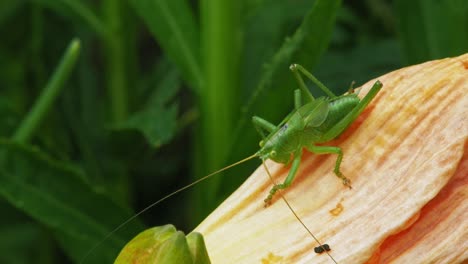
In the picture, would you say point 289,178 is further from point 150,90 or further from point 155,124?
point 150,90

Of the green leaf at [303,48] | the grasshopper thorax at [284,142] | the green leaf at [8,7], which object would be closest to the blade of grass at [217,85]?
the green leaf at [303,48]

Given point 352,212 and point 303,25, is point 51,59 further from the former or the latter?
point 352,212

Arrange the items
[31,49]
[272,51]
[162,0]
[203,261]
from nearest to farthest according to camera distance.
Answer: [203,261]
[162,0]
[272,51]
[31,49]

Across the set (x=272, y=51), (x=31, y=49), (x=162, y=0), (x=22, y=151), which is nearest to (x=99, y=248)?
(x=22, y=151)

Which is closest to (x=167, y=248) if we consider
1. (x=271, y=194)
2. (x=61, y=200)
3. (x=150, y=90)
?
(x=271, y=194)

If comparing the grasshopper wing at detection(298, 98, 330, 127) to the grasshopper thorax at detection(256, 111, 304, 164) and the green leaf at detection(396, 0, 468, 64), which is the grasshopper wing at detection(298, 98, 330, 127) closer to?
the grasshopper thorax at detection(256, 111, 304, 164)

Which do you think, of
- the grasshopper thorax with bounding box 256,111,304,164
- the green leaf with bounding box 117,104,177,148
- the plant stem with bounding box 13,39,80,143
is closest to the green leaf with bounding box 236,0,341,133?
the grasshopper thorax with bounding box 256,111,304,164

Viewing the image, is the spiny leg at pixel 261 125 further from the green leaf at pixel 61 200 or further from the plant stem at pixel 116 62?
the plant stem at pixel 116 62
